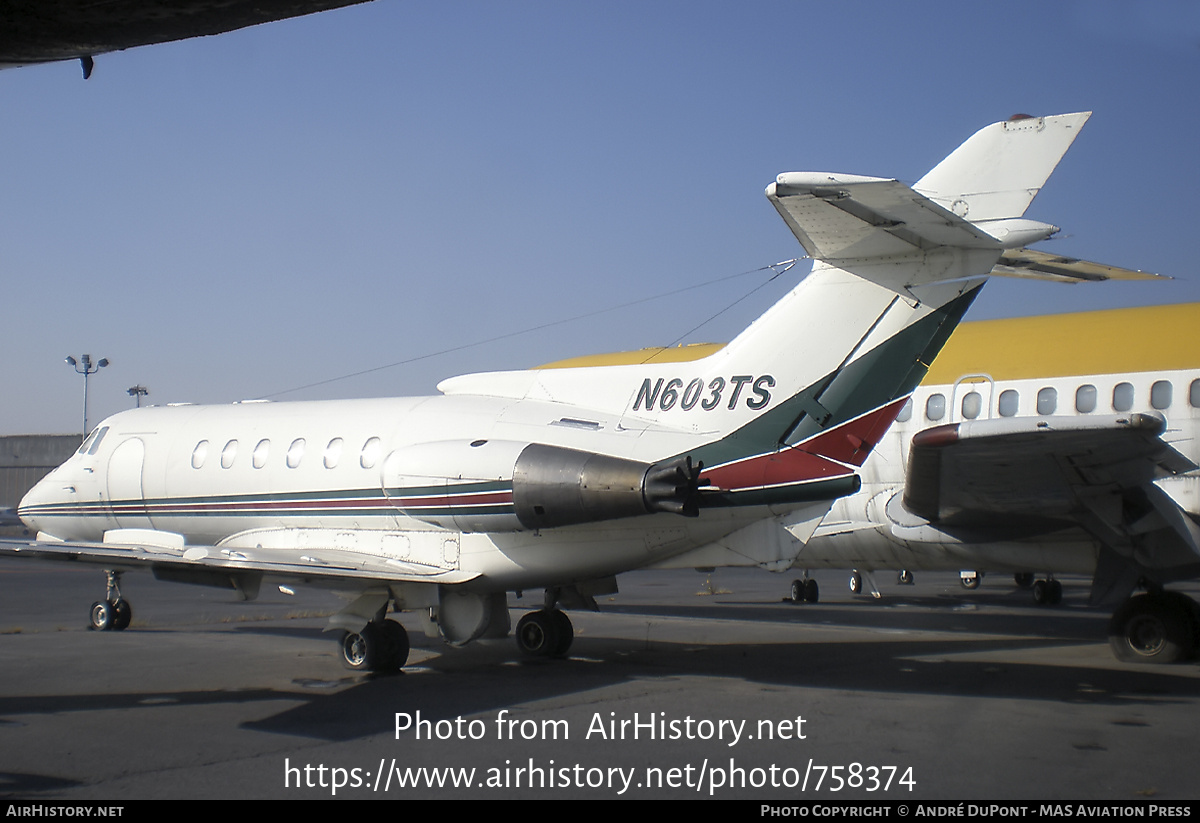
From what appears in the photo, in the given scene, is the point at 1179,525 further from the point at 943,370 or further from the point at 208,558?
the point at 208,558

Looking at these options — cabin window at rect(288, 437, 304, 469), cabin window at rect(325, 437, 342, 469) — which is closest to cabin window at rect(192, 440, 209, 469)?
cabin window at rect(288, 437, 304, 469)

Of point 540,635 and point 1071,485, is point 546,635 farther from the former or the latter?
point 1071,485

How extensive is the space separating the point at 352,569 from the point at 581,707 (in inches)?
109

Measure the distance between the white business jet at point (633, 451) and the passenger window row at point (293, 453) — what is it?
1.3 inches

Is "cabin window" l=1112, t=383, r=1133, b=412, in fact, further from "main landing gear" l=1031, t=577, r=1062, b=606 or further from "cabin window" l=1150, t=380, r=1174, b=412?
"main landing gear" l=1031, t=577, r=1062, b=606

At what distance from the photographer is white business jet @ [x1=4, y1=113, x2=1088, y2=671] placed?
899 cm

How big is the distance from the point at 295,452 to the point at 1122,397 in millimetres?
10507

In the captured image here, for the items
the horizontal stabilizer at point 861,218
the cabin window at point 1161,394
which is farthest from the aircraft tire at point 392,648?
the cabin window at point 1161,394

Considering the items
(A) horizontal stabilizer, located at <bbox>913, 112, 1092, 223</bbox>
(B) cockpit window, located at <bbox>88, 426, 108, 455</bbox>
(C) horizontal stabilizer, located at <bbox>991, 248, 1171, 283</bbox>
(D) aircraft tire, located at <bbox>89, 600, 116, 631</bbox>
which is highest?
(A) horizontal stabilizer, located at <bbox>913, 112, 1092, 223</bbox>

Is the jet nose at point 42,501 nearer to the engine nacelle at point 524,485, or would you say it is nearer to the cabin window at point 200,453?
the cabin window at point 200,453

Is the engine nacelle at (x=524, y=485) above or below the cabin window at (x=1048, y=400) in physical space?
below

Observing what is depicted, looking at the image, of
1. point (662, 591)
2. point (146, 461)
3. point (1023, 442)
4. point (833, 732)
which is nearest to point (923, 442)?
point (1023, 442)

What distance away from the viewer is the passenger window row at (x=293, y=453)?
11328mm

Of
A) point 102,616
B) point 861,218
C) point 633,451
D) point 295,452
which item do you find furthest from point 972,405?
point 102,616
